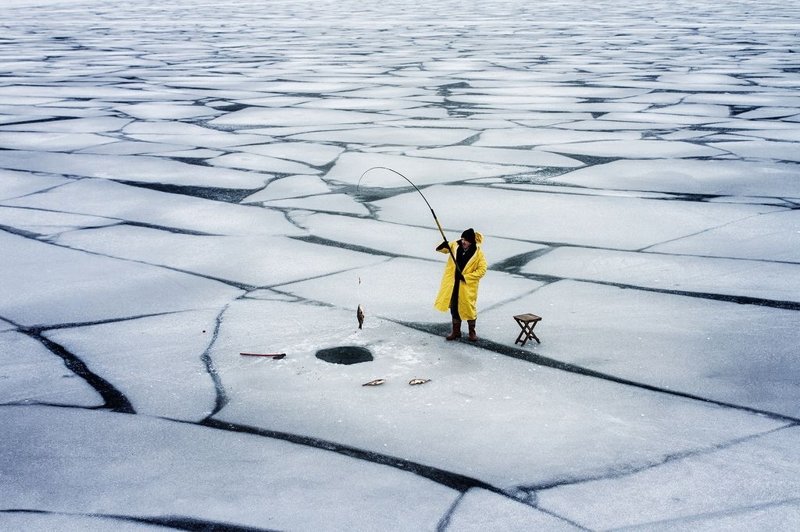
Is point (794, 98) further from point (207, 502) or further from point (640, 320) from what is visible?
point (207, 502)

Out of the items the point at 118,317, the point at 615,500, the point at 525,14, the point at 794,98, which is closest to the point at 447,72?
the point at 794,98

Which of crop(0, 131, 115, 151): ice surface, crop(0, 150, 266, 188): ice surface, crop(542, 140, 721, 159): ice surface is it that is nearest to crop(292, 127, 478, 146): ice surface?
crop(542, 140, 721, 159): ice surface

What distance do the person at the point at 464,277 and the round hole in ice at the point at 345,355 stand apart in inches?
13.4

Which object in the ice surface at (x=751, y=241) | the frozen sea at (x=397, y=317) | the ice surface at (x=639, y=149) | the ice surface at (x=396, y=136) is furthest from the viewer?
the ice surface at (x=396, y=136)

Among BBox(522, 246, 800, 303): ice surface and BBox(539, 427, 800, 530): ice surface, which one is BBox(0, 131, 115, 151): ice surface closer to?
BBox(522, 246, 800, 303): ice surface

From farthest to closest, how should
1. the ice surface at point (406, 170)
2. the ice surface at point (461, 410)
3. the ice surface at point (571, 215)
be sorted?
the ice surface at point (406, 170), the ice surface at point (571, 215), the ice surface at point (461, 410)

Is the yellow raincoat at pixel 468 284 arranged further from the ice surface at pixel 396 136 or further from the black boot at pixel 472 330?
the ice surface at pixel 396 136

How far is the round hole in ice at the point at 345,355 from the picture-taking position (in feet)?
11.8

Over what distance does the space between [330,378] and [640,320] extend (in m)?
1.32

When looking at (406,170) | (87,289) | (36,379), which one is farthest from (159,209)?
(36,379)

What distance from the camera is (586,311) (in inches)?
161

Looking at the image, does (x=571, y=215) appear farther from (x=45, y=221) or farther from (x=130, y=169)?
(x=130, y=169)

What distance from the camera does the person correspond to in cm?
367

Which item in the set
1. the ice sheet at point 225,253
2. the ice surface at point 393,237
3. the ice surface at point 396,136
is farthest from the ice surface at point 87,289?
the ice surface at point 396,136
